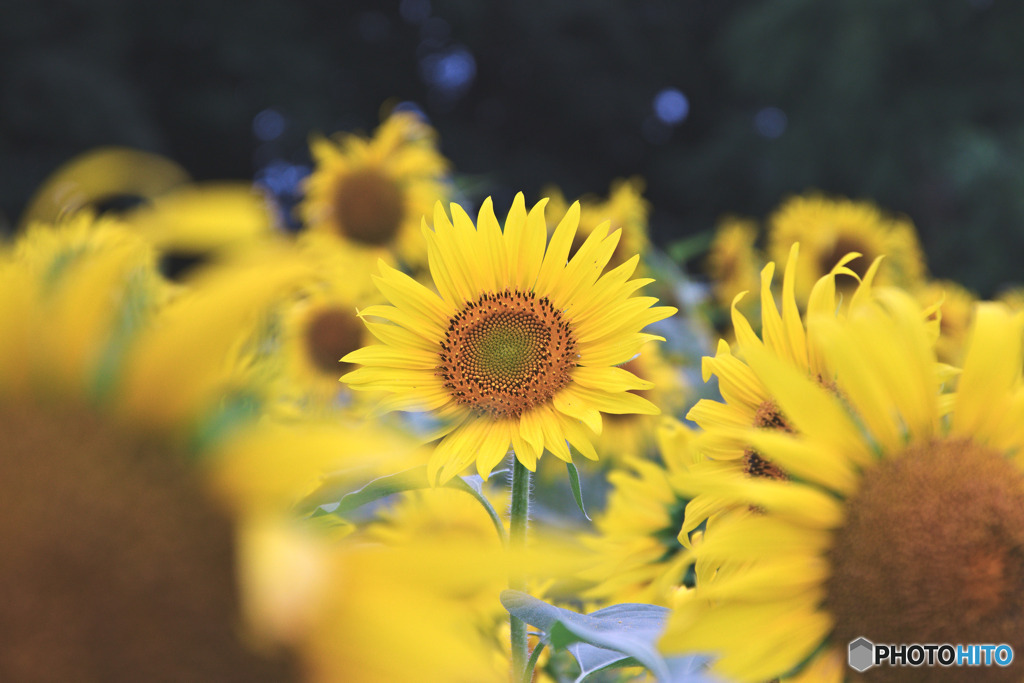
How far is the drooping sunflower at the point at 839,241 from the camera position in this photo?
255 cm


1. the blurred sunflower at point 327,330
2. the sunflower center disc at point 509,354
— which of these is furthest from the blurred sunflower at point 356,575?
the blurred sunflower at point 327,330

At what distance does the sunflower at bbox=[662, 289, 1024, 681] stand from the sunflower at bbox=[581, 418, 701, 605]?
31 cm

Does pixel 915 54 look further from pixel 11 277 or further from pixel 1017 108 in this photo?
pixel 11 277

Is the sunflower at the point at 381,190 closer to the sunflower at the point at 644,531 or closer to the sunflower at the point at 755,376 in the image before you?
the sunflower at the point at 644,531

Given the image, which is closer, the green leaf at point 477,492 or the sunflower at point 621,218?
the green leaf at point 477,492

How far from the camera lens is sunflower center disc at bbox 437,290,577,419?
2.80 feet

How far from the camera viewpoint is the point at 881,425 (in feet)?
1.80

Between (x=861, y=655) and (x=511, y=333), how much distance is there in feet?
1.60

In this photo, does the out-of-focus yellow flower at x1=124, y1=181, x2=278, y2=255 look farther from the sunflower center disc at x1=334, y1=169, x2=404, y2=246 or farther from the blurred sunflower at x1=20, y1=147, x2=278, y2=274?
the sunflower center disc at x1=334, y1=169, x2=404, y2=246

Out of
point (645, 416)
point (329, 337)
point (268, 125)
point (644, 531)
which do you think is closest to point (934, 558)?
point (644, 531)

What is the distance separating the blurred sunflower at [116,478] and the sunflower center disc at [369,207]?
1.82 meters

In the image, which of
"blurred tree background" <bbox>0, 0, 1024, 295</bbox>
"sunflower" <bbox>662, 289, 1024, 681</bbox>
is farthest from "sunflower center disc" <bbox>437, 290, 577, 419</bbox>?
"blurred tree background" <bbox>0, 0, 1024, 295</bbox>

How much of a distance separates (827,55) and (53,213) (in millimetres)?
9765

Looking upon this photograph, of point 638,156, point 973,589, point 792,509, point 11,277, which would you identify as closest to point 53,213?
point 11,277
